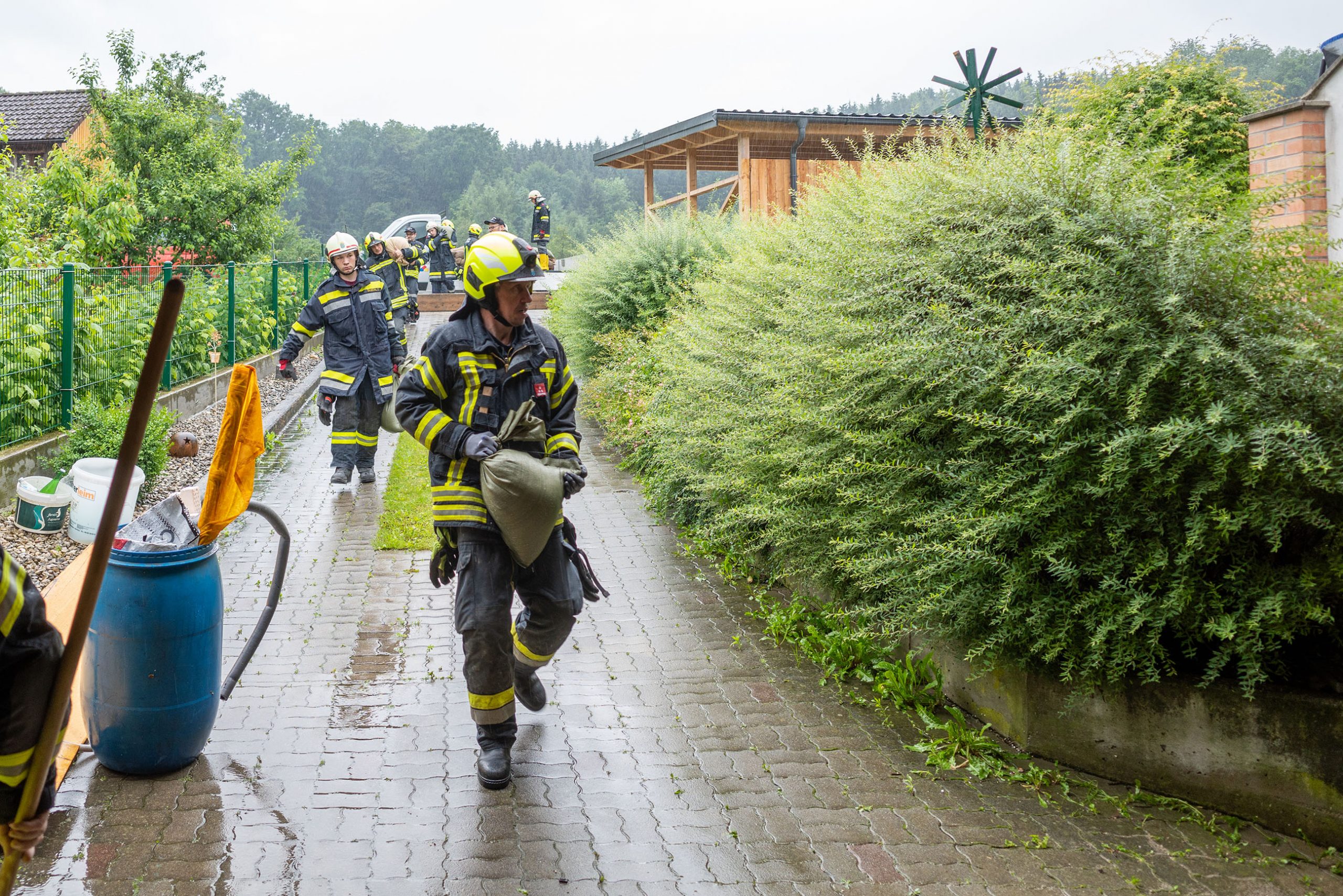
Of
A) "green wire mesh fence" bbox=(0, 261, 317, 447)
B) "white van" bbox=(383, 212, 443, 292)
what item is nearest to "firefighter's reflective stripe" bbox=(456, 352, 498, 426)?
"green wire mesh fence" bbox=(0, 261, 317, 447)

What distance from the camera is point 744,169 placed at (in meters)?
19.0

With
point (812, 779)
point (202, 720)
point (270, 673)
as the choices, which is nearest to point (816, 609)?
point (812, 779)

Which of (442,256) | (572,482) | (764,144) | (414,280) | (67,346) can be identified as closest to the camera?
(572,482)

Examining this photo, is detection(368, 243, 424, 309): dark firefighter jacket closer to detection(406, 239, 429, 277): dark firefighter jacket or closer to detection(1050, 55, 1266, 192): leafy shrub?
detection(406, 239, 429, 277): dark firefighter jacket


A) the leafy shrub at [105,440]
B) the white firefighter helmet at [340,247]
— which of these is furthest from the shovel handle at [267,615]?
the white firefighter helmet at [340,247]

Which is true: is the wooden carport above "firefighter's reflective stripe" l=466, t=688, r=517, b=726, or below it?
above

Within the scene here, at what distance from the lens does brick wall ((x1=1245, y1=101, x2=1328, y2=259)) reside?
7059 millimetres

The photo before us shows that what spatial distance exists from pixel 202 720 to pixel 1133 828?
11.1 ft

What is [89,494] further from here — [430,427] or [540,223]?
[540,223]

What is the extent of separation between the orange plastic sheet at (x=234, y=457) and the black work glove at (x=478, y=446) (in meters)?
0.72

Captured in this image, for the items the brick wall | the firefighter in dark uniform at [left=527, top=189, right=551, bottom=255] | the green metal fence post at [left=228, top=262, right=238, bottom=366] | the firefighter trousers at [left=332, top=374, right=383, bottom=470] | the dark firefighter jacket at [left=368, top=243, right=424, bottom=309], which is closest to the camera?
the brick wall

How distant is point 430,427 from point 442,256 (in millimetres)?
25370

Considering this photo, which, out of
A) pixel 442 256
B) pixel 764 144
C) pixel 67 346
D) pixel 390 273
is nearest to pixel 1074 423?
pixel 67 346

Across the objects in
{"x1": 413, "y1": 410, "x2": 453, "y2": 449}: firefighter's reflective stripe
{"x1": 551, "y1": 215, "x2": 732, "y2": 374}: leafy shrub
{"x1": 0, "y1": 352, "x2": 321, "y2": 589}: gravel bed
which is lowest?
{"x1": 0, "y1": 352, "x2": 321, "y2": 589}: gravel bed
